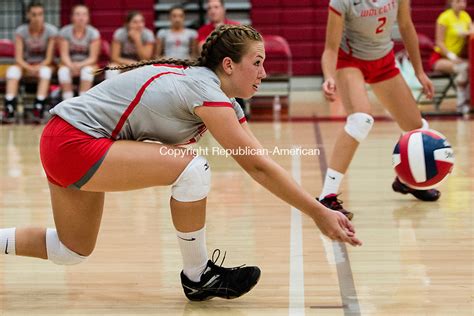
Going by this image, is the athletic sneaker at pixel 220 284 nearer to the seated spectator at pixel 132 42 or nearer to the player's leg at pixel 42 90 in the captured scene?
the player's leg at pixel 42 90

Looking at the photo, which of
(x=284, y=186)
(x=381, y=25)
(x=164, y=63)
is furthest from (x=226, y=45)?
(x=381, y=25)

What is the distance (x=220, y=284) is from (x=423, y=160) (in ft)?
5.17

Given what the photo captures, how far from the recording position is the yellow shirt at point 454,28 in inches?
373

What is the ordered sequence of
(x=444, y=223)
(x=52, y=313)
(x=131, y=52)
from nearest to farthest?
1. (x=52, y=313)
2. (x=444, y=223)
3. (x=131, y=52)

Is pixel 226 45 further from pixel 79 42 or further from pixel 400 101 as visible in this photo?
pixel 79 42

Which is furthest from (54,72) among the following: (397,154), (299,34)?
(397,154)

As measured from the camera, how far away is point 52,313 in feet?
9.86

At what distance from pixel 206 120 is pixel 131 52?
7.16 meters

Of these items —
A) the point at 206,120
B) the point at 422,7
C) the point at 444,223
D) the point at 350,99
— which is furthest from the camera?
the point at 422,7

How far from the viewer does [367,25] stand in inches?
183

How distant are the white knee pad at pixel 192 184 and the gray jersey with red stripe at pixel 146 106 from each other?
16cm

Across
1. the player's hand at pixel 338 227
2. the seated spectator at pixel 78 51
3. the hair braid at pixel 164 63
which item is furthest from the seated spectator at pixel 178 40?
the player's hand at pixel 338 227

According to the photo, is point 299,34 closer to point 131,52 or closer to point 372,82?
point 131,52

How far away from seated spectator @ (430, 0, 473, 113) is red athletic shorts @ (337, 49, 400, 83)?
491cm
